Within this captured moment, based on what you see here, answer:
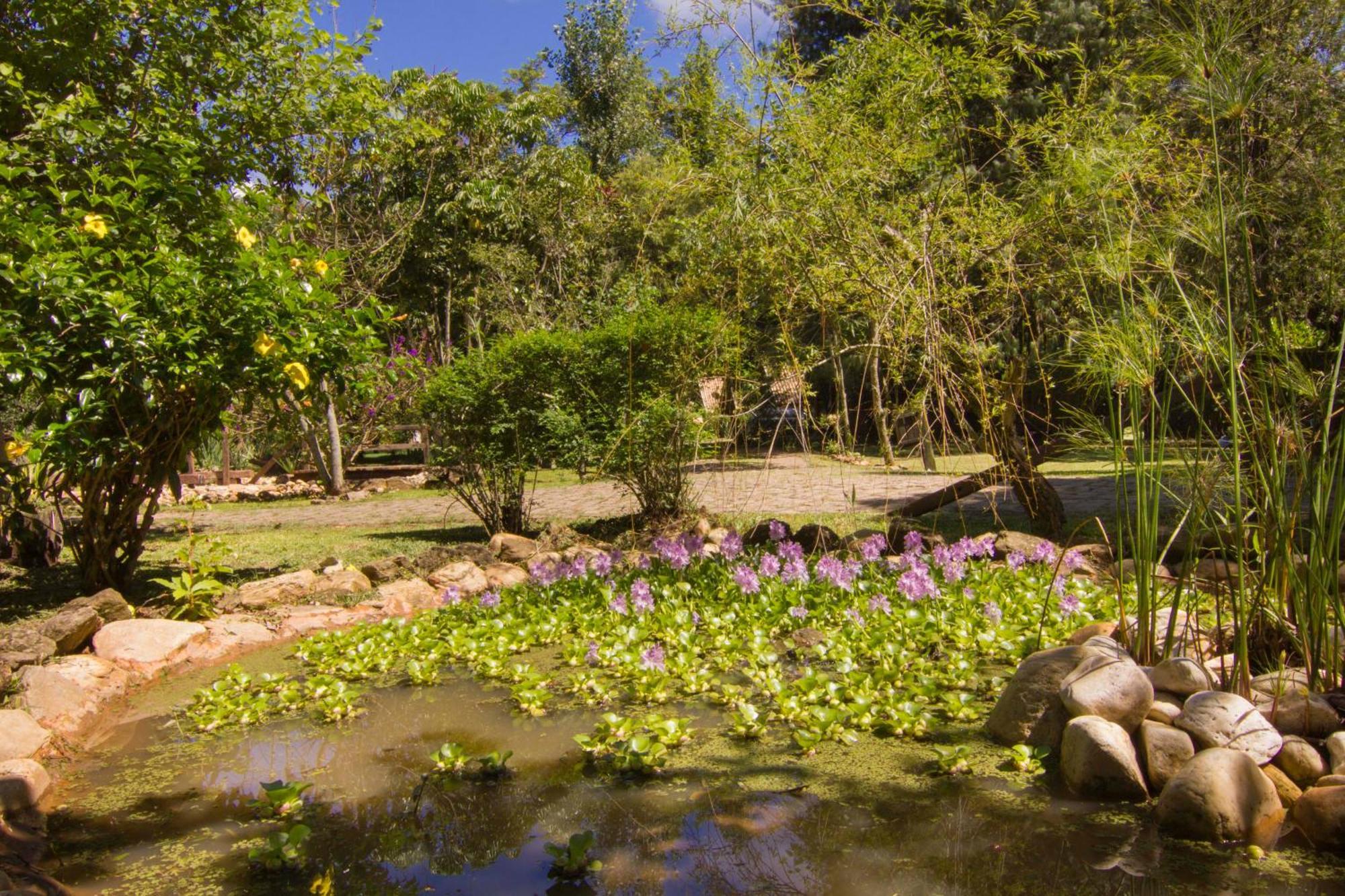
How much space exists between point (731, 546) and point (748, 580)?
49 cm

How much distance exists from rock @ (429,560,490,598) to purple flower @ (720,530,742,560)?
5.56 feet

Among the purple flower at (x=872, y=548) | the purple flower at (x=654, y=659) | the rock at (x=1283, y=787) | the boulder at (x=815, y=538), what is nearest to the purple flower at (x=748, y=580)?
the purple flower at (x=872, y=548)

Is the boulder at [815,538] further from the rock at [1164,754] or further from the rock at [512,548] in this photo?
the rock at [1164,754]

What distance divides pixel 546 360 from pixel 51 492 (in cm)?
376

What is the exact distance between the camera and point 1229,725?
3.11 m

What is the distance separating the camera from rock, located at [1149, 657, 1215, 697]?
3404 millimetres

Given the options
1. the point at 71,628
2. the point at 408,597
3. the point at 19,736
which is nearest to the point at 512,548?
the point at 408,597

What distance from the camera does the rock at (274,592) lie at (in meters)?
6.07

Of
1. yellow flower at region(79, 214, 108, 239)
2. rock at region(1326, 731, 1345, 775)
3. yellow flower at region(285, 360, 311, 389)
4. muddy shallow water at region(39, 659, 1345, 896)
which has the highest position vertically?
yellow flower at region(79, 214, 108, 239)

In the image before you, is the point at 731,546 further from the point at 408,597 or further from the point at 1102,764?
the point at 1102,764

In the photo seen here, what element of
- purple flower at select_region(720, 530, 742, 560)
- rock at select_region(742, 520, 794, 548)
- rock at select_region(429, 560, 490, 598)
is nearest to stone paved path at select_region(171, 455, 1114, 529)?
rock at select_region(742, 520, 794, 548)

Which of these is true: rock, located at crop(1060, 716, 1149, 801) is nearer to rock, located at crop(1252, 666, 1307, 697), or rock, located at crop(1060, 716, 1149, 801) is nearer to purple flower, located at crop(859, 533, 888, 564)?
rock, located at crop(1252, 666, 1307, 697)

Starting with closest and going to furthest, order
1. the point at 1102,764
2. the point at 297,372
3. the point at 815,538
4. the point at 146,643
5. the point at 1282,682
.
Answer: the point at 1102,764 < the point at 1282,682 < the point at 146,643 < the point at 297,372 < the point at 815,538

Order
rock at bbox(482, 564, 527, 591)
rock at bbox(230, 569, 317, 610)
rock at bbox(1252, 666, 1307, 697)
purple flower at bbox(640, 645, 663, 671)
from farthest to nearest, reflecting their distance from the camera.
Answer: rock at bbox(482, 564, 527, 591)
rock at bbox(230, 569, 317, 610)
purple flower at bbox(640, 645, 663, 671)
rock at bbox(1252, 666, 1307, 697)
